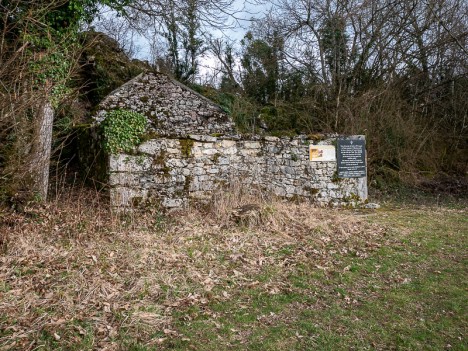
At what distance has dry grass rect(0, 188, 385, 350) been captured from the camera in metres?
3.60

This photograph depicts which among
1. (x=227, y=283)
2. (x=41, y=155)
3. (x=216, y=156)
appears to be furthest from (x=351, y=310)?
(x=216, y=156)

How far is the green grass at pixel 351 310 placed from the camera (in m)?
3.55

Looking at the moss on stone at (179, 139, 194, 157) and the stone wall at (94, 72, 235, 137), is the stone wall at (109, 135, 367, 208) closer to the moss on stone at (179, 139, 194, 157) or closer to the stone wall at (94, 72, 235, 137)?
the moss on stone at (179, 139, 194, 157)

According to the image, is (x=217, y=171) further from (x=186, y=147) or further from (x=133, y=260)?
(x=133, y=260)

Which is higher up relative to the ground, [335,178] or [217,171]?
[217,171]

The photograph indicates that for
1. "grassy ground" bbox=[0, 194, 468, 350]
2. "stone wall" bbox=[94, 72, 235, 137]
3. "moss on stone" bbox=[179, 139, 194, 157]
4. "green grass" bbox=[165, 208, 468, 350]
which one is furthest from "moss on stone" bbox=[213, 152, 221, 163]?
"stone wall" bbox=[94, 72, 235, 137]

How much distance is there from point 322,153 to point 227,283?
6440mm

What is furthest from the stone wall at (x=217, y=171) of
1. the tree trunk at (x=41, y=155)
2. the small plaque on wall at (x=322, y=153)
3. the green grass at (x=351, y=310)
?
the green grass at (x=351, y=310)

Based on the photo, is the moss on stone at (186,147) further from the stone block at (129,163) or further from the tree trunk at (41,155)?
the tree trunk at (41,155)

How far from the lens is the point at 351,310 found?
418 cm

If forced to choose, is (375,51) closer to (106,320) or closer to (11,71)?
(11,71)

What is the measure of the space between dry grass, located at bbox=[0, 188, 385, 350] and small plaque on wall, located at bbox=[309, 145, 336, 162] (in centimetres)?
222

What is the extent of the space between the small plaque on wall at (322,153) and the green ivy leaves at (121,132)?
4676 millimetres

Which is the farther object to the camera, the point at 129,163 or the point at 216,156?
the point at 216,156
